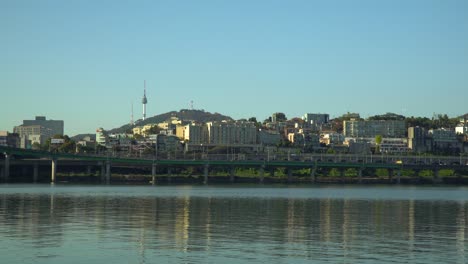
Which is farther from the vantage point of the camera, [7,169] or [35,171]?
[35,171]

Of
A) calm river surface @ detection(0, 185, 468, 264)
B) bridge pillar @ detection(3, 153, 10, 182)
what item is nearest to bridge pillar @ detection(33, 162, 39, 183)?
bridge pillar @ detection(3, 153, 10, 182)

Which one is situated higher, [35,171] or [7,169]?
[7,169]

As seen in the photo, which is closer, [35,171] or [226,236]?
[226,236]

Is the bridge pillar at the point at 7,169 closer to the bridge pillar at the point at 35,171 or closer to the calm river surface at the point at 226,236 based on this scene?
the bridge pillar at the point at 35,171

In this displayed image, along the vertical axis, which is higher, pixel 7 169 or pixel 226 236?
pixel 7 169

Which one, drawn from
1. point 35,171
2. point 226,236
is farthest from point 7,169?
point 226,236

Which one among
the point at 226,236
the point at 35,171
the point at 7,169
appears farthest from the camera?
the point at 35,171

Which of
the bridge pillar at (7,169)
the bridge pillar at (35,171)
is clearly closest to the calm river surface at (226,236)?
the bridge pillar at (7,169)

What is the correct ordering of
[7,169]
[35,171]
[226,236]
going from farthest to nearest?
[35,171] < [7,169] < [226,236]

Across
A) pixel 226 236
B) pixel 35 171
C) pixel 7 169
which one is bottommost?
pixel 226 236

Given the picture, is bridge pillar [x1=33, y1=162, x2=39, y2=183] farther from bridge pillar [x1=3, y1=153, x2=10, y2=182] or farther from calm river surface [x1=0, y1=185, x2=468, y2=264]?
calm river surface [x1=0, y1=185, x2=468, y2=264]

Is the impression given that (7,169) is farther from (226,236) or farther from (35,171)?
(226,236)

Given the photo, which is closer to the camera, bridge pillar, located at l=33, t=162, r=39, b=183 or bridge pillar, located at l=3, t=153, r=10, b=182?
bridge pillar, located at l=3, t=153, r=10, b=182

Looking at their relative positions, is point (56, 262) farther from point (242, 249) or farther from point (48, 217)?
point (48, 217)
